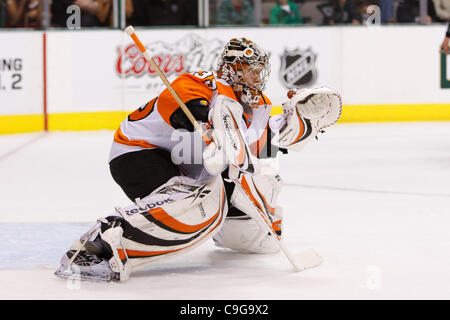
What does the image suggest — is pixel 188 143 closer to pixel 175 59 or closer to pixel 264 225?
pixel 264 225

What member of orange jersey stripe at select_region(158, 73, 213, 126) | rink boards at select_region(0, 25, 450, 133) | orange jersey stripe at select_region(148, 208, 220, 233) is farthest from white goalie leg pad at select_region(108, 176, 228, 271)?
rink boards at select_region(0, 25, 450, 133)

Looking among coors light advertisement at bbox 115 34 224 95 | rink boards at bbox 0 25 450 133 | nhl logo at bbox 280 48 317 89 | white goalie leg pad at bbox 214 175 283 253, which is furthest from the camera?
nhl logo at bbox 280 48 317 89

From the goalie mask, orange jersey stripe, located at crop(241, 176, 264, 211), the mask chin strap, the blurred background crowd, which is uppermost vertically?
the blurred background crowd

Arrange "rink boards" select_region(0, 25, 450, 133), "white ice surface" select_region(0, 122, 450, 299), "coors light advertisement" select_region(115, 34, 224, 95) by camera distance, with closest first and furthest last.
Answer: "white ice surface" select_region(0, 122, 450, 299) < "rink boards" select_region(0, 25, 450, 133) < "coors light advertisement" select_region(115, 34, 224, 95)

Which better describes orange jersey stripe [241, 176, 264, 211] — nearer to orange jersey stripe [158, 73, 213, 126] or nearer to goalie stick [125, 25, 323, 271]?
goalie stick [125, 25, 323, 271]

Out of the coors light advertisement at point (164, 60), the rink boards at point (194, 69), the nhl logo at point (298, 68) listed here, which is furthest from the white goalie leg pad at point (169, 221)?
the nhl logo at point (298, 68)

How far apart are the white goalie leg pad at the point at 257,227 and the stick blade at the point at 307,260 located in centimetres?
10

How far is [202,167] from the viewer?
2.89m

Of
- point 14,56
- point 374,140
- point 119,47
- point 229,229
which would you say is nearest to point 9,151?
point 14,56

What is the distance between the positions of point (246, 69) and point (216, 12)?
16.4 ft

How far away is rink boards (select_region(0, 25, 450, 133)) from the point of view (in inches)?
287

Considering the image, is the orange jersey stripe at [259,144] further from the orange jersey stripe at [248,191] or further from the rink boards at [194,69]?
the rink boards at [194,69]

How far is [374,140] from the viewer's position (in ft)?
22.3

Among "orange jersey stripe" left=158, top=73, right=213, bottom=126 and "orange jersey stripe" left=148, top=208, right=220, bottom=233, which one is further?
"orange jersey stripe" left=158, top=73, right=213, bottom=126
